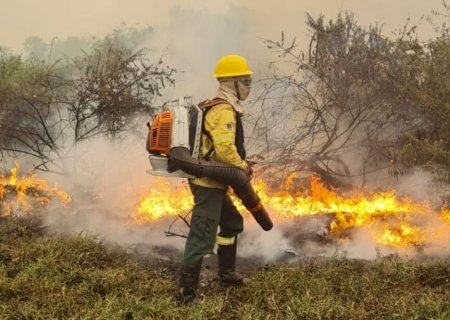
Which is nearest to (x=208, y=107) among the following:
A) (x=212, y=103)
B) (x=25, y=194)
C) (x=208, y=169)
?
(x=212, y=103)

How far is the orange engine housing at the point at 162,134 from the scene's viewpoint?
4.32 meters

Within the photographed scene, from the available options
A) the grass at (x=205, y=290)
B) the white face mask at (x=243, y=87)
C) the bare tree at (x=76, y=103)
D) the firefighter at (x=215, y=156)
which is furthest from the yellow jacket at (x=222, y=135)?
the bare tree at (x=76, y=103)

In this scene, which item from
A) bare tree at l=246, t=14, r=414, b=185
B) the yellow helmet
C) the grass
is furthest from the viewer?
bare tree at l=246, t=14, r=414, b=185

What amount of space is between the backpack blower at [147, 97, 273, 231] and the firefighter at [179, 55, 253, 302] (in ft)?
0.28

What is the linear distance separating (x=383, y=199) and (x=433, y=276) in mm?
2293

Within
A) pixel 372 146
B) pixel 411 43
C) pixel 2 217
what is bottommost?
pixel 2 217

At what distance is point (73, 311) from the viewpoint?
395 centimetres

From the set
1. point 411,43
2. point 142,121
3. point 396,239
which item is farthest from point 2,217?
point 411,43

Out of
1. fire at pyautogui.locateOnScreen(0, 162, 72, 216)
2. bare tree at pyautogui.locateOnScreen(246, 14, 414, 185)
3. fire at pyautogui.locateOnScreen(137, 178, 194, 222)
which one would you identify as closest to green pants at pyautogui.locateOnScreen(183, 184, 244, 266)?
fire at pyautogui.locateOnScreen(137, 178, 194, 222)

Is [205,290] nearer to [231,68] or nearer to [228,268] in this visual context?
[228,268]

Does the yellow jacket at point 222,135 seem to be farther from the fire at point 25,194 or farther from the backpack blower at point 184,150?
the fire at point 25,194

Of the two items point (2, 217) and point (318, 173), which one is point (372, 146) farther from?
point (2, 217)

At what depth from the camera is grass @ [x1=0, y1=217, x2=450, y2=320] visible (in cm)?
389

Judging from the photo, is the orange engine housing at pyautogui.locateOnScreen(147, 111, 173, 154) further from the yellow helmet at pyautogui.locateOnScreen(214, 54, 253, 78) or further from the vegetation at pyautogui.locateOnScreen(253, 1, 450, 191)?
the vegetation at pyautogui.locateOnScreen(253, 1, 450, 191)
